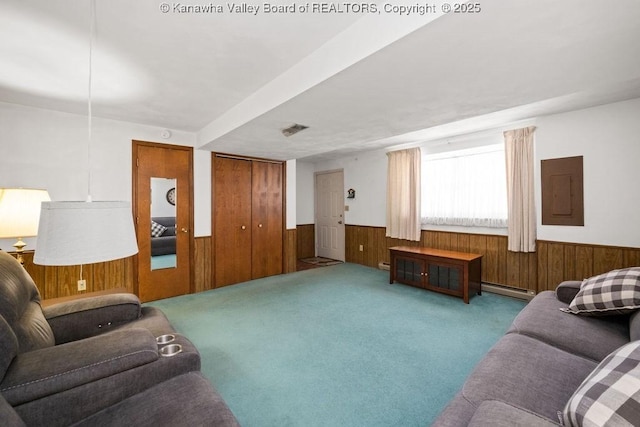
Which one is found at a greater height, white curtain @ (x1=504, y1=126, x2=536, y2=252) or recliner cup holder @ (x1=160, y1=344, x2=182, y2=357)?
white curtain @ (x1=504, y1=126, x2=536, y2=252)

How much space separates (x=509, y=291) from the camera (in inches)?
148

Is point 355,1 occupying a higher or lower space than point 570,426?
higher

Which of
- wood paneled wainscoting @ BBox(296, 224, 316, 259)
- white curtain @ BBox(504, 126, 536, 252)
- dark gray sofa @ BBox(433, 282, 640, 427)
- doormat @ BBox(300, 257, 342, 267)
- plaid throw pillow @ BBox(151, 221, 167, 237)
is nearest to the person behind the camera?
dark gray sofa @ BBox(433, 282, 640, 427)

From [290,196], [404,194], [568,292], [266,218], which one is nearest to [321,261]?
[290,196]

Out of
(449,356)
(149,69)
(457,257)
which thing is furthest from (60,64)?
(457,257)

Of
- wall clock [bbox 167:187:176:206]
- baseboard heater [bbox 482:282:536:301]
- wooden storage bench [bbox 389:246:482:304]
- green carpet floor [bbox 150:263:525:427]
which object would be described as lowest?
green carpet floor [bbox 150:263:525:427]

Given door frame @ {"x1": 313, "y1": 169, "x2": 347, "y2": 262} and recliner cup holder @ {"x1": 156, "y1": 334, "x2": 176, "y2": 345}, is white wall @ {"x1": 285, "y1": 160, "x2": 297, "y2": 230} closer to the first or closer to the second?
door frame @ {"x1": 313, "y1": 169, "x2": 347, "y2": 262}

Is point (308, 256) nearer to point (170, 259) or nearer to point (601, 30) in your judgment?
point (170, 259)

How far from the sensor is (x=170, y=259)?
3848 mm

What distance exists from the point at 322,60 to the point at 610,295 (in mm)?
2391

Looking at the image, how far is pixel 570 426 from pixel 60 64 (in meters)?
3.51

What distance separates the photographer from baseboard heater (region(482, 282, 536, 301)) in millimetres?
3594

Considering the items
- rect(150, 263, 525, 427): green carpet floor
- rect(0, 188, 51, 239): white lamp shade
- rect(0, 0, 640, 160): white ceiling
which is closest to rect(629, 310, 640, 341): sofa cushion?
rect(150, 263, 525, 427): green carpet floor

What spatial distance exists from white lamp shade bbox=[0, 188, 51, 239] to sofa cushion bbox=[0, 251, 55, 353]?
626 millimetres
